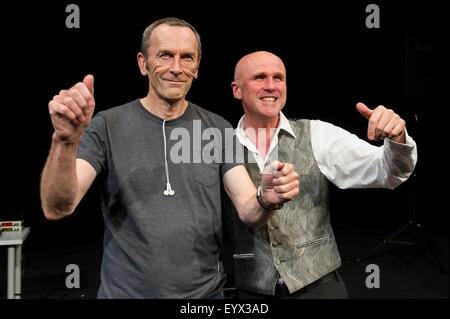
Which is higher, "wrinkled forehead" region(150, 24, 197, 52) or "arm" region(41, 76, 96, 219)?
"wrinkled forehead" region(150, 24, 197, 52)

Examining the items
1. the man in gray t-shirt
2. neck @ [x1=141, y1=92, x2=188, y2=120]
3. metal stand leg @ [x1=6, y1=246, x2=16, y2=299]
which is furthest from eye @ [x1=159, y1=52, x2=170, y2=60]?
metal stand leg @ [x1=6, y1=246, x2=16, y2=299]

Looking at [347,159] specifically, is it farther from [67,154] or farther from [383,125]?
[67,154]

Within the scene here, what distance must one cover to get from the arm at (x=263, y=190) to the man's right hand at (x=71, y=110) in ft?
1.59

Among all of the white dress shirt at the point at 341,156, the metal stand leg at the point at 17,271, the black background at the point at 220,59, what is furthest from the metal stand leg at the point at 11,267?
the white dress shirt at the point at 341,156

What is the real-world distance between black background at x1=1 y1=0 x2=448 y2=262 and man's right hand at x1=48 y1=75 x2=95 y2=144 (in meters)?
1.86

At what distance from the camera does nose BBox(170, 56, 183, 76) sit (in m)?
1.31

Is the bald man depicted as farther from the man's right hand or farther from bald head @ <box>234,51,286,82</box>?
the man's right hand

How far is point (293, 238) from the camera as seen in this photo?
61.1 inches

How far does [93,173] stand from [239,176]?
431mm

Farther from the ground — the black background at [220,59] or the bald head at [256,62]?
the black background at [220,59]

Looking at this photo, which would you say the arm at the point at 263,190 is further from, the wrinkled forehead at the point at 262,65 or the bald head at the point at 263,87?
the wrinkled forehead at the point at 262,65

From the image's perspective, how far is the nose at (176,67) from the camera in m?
1.31

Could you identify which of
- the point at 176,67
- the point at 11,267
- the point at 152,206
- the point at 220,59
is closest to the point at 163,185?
the point at 152,206

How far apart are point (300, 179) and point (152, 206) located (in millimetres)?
597
